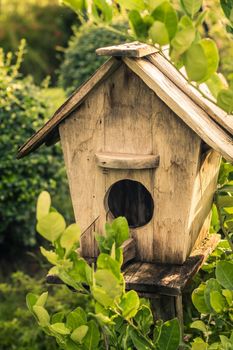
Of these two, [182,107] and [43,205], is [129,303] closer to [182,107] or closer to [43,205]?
[43,205]

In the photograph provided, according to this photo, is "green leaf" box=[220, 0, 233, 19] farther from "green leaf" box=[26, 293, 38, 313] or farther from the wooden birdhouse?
"green leaf" box=[26, 293, 38, 313]

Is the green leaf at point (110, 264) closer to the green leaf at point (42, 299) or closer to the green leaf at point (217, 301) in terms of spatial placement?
the green leaf at point (42, 299)

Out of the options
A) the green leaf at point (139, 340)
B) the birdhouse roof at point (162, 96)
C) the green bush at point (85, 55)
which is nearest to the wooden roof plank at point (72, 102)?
the birdhouse roof at point (162, 96)

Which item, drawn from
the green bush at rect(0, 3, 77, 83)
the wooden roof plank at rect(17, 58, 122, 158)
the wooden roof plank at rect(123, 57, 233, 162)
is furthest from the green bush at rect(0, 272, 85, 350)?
the green bush at rect(0, 3, 77, 83)

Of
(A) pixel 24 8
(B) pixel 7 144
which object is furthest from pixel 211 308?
(A) pixel 24 8

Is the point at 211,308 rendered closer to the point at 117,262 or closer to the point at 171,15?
the point at 117,262

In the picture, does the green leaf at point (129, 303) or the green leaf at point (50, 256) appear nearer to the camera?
the green leaf at point (50, 256)

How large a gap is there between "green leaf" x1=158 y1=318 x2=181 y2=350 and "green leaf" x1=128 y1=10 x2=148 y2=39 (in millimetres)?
878

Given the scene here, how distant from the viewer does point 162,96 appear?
2.51 metres

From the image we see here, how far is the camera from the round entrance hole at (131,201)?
3.01 m

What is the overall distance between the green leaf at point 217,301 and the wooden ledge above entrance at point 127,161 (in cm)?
62

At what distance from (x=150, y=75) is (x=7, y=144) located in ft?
10.2

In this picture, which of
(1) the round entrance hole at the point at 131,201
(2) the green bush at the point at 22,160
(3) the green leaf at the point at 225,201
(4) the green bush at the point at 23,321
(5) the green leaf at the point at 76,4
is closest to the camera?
(5) the green leaf at the point at 76,4

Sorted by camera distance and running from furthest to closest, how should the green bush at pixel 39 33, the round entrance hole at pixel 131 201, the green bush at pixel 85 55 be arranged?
the green bush at pixel 39 33
the green bush at pixel 85 55
the round entrance hole at pixel 131 201
